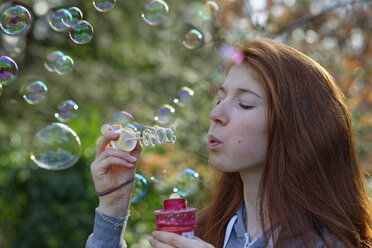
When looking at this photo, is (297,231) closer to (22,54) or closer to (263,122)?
(263,122)

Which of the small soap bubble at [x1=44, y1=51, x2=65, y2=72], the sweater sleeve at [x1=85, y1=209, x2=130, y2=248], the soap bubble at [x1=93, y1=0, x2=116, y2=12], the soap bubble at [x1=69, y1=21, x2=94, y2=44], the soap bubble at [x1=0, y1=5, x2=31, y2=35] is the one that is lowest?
the sweater sleeve at [x1=85, y1=209, x2=130, y2=248]

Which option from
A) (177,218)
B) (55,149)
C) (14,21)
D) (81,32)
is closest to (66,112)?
(55,149)

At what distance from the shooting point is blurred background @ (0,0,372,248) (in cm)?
257

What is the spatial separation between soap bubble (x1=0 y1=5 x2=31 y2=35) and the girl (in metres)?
1.25

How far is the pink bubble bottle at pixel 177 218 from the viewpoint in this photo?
1364 millimetres

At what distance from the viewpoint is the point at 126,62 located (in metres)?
7.80

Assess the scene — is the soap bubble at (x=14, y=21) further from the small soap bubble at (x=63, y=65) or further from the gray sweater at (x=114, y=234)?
the gray sweater at (x=114, y=234)

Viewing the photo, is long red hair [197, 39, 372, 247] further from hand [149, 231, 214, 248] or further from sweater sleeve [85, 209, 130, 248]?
sweater sleeve [85, 209, 130, 248]

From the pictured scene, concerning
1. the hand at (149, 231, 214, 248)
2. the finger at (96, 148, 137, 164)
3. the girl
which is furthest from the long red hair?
the finger at (96, 148, 137, 164)

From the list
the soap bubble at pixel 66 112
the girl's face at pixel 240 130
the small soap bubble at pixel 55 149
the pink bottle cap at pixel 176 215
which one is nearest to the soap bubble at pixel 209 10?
the soap bubble at pixel 66 112

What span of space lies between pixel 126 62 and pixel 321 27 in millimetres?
3759

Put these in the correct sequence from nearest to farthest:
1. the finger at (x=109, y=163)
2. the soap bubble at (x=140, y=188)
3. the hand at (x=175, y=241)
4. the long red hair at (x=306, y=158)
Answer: the hand at (x=175, y=241) < the long red hair at (x=306, y=158) < the finger at (x=109, y=163) < the soap bubble at (x=140, y=188)

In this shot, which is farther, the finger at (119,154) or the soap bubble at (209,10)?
the soap bubble at (209,10)

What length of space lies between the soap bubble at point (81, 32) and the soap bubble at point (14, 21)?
11.3 inches
